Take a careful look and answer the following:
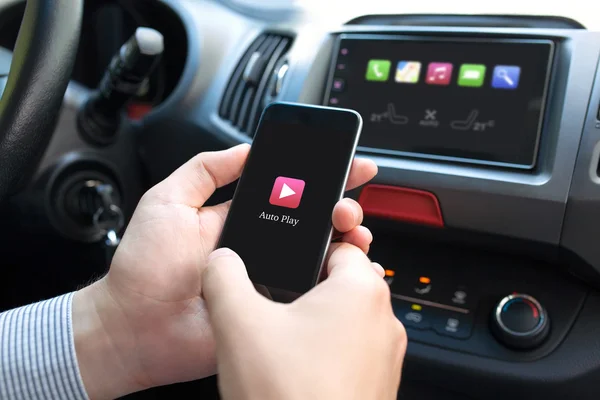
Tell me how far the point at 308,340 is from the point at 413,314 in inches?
15.8

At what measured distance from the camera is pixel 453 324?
781 millimetres

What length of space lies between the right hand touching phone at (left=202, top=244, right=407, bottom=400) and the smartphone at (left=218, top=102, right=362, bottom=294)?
11 centimetres

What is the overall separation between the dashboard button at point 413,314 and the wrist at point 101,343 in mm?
337

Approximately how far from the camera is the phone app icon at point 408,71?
0.80 meters

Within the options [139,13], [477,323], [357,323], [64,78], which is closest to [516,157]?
[477,323]

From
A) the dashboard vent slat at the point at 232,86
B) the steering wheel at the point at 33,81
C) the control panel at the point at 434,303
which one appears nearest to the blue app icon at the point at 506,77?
the control panel at the point at 434,303

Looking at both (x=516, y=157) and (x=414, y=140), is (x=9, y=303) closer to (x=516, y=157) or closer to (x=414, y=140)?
(x=414, y=140)

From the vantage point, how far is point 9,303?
3.34 ft

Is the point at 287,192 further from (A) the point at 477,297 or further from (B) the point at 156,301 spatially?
(A) the point at 477,297

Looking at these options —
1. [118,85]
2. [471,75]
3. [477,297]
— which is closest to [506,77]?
[471,75]

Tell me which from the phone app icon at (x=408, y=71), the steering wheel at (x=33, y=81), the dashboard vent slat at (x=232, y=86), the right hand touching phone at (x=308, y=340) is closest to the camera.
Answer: the right hand touching phone at (x=308, y=340)

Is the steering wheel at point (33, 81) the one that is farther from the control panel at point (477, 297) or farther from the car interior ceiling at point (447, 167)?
the control panel at point (477, 297)

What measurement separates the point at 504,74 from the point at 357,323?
0.44m

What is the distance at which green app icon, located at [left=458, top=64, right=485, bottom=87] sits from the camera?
766mm
